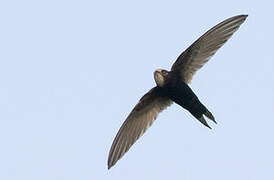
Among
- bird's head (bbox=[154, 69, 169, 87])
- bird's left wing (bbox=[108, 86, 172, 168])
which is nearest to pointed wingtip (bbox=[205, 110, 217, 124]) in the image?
bird's head (bbox=[154, 69, 169, 87])

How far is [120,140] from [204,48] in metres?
1.66

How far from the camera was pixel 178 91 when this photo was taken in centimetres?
1262

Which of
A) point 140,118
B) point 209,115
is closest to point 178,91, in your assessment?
point 209,115

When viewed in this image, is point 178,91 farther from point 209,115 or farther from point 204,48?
point 204,48

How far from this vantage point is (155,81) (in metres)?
12.8

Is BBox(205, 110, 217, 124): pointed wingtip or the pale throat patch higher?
the pale throat patch

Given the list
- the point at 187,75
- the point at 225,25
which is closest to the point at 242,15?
the point at 225,25

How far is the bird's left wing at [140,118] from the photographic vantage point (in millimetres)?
13203

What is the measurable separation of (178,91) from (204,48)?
639 mm

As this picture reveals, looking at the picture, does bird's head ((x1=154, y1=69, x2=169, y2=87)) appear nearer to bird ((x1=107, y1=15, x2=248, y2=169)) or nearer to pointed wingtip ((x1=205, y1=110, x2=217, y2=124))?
bird ((x1=107, y1=15, x2=248, y2=169))

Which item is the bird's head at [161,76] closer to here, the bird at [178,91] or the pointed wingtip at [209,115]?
the bird at [178,91]

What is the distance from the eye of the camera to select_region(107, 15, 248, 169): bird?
494 inches

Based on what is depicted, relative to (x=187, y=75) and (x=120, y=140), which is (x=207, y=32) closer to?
(x=187, y=75)

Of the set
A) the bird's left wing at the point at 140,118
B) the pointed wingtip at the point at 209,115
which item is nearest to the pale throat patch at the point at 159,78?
the bird's left wing at the point at 140,118
